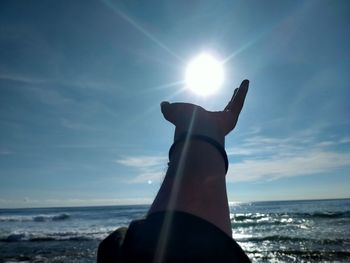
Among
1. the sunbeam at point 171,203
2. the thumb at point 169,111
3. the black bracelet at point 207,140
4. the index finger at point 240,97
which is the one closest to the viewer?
the sunbeam at point 171,203

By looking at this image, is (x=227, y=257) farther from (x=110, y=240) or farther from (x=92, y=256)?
(x=92, y=256)

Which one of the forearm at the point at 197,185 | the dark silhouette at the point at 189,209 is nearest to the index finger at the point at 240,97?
the dark silhouette at the point at 189,209

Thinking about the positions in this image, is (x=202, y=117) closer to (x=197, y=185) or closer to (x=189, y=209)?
(x=197, y=185)

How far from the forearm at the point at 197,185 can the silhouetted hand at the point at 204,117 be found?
0.09 metres

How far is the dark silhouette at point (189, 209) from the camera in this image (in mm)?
868

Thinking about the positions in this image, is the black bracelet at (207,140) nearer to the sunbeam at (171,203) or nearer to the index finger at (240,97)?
the sunbeam at (171,203)

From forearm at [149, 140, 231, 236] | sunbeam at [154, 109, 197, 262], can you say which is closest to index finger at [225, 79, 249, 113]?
sunbeam at [154, 109, 197, 262]

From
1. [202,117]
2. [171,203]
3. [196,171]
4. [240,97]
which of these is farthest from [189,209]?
[240,97]

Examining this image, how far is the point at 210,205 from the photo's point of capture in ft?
3.48

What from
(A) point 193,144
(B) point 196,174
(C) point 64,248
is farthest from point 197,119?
(C) point 64,248

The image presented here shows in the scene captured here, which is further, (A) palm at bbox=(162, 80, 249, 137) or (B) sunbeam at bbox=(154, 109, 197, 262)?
(A) palm at bbox=(162, 80, 249, 137)

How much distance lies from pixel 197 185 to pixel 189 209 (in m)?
0.11

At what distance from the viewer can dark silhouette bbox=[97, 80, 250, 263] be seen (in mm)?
868

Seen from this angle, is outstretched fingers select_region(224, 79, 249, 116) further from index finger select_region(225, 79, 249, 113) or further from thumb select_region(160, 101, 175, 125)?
thumb select_region(160, 101, 175, 125)
